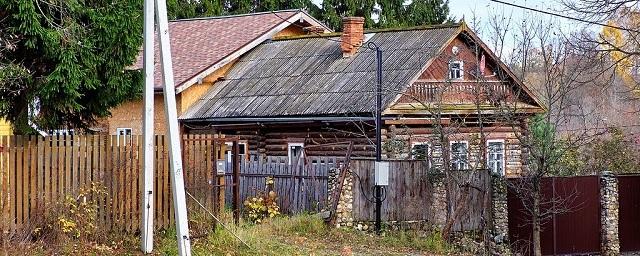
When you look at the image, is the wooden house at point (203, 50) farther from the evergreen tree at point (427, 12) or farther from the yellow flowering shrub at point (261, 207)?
the evergreen tree at point (427, 12)

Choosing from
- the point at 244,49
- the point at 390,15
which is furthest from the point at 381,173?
the point at 390,15

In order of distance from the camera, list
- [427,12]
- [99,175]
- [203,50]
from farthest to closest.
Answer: [427,12]
[203,50]
[99,175]

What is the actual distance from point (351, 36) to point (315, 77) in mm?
1805

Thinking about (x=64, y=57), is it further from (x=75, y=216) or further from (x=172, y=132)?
(x=75, y=216)

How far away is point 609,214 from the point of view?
24281mm

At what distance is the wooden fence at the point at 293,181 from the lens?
25.2 m

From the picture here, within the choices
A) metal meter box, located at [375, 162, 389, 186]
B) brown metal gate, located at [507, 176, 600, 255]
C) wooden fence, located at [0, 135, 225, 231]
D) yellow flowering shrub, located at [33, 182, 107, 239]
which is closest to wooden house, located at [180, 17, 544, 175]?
brown metal gate, located at [507, 176, 600, 255]

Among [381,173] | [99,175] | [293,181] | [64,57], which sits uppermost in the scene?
[64,57]

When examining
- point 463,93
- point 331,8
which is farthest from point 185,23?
point 463,93

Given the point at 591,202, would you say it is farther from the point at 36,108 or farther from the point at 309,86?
the point at 36,108

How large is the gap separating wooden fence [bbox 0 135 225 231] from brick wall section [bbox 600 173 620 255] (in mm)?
10171

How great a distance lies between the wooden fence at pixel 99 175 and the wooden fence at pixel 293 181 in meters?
6.38

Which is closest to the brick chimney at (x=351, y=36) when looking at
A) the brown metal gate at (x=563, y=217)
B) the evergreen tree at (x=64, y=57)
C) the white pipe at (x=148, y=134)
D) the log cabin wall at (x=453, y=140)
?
the log cabin wall at (x=453, y=140)

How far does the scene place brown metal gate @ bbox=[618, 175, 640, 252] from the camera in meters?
25.0
